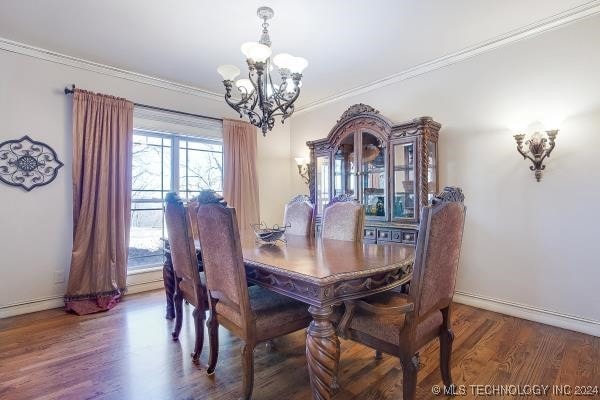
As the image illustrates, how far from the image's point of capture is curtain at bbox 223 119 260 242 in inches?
161

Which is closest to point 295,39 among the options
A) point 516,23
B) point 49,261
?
point 516,23

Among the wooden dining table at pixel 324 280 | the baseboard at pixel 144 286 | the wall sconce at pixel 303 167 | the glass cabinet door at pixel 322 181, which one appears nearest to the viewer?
the wooden dining table at pixel 324 280

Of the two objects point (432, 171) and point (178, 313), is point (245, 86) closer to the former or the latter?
point (178, 313)

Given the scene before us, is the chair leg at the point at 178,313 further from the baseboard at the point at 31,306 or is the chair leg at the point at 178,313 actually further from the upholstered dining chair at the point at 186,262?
the baseboard at the point at 31,306

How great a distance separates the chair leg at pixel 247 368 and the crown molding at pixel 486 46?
3.21 meters

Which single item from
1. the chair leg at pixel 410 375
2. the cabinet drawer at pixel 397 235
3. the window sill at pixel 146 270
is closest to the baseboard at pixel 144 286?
the window sill at pixel 146 270

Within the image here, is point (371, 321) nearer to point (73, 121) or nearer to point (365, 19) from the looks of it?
point (365, 19)

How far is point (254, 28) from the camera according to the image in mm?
2545

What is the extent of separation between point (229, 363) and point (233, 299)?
700mm

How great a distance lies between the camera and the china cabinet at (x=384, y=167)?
3000 mm

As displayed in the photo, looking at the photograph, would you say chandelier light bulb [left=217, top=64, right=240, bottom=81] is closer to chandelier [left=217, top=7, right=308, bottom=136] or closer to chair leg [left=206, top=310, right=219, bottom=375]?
chandelier [left=217, top=7, right=308, bottom=136]

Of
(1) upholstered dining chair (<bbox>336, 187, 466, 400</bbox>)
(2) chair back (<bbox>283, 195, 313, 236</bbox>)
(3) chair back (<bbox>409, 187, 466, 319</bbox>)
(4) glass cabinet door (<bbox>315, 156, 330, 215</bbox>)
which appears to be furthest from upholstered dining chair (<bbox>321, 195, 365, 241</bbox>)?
(4) glass cabinet door (<bbox>315, 156, 330, 215</bbox>)

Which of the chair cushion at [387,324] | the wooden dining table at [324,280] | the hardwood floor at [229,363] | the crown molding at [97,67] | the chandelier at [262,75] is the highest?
the crown molding at [97,67]

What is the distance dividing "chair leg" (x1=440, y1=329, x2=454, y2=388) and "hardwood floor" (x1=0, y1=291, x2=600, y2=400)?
0.31 feet
